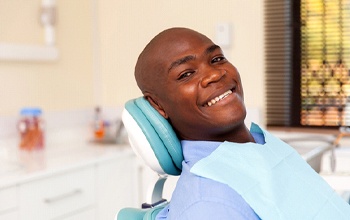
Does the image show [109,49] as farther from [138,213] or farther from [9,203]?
[138,213]

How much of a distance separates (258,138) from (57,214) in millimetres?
1271

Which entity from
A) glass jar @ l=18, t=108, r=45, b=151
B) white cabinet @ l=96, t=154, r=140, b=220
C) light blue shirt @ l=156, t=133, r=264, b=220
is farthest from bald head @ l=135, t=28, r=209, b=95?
glass jar @ l=18, t=108, r=45, b=151

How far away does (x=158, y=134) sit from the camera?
42.6 inches

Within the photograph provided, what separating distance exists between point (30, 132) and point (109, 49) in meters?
0.80

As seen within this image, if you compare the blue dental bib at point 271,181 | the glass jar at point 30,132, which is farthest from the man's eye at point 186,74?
the glass jar at point 30,132

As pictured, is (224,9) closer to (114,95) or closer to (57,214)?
(114,95)

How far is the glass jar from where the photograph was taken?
8.53 feet

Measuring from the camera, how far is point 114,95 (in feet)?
10.4

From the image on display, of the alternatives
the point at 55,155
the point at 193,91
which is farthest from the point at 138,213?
the point at 55,155

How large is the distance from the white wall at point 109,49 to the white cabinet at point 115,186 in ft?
1.76

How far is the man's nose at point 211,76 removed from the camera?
3.44 feet

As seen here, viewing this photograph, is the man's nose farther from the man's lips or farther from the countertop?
the countertop

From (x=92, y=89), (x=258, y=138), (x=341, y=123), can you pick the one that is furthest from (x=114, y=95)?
(x=258, y=138)

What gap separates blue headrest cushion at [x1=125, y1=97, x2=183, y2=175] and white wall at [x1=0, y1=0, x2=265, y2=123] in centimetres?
170
